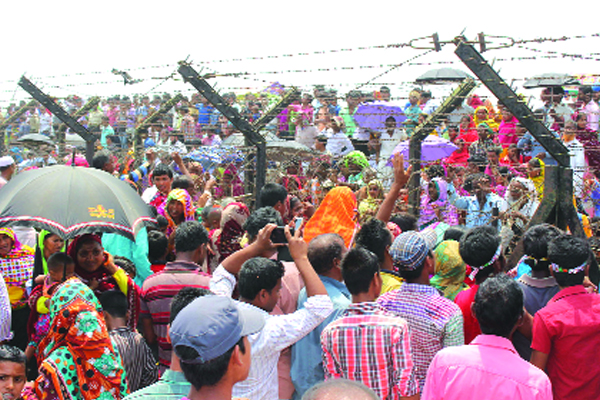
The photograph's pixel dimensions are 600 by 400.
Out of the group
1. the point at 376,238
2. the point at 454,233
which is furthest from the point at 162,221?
the point at 454,233

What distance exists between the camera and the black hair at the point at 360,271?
3.35 meters

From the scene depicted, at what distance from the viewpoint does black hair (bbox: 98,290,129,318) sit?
4023 millimetres

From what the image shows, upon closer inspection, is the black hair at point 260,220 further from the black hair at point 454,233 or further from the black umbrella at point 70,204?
the black hair at point 454,233

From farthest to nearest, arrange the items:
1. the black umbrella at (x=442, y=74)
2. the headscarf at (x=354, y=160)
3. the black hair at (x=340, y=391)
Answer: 1. the black umbrella at (x=442, y=74)
2. the headscarf at (x=354, y=160)
3. the black hair at (x=340, y=391)

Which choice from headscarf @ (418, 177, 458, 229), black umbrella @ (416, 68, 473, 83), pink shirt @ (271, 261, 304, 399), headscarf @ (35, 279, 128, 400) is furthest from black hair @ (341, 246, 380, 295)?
black umbrella @ (416, 68, 473, 83)

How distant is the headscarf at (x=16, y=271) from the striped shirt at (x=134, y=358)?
1.85 metres

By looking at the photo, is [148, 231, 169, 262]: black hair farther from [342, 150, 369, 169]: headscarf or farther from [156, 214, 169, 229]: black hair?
[342, 150, 369, 169]: headscarf

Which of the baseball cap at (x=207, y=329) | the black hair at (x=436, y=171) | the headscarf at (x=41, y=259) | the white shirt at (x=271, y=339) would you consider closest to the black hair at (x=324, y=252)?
the white shirt at (x=271, y=339)

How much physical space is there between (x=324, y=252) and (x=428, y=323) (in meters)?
0.82

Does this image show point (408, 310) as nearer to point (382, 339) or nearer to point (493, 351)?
point (382, 339)

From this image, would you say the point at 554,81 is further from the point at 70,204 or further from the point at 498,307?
the point at 70,204

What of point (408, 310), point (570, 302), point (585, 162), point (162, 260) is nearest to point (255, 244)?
point (408, 310)

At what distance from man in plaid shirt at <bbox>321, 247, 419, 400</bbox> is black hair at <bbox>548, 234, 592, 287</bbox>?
1.05m

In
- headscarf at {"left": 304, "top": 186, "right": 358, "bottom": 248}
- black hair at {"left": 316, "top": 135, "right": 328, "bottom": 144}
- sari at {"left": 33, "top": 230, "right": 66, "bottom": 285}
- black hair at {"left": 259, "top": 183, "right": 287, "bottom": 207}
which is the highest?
black hair at {"left": 316, "top": 135, "right": 328, "bottom": 144}
